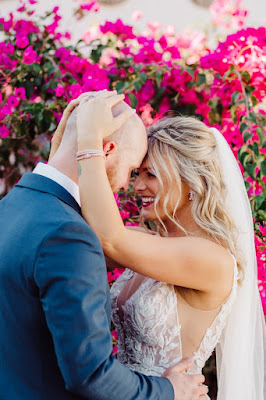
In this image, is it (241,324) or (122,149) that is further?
(241,324)

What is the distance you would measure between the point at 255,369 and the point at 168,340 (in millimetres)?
554

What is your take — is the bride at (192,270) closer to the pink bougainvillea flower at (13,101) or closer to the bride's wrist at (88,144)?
the bride's wrist at (88,144)

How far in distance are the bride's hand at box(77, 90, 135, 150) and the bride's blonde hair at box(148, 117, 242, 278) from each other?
0.46 metres

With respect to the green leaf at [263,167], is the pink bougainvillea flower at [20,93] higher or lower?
higher

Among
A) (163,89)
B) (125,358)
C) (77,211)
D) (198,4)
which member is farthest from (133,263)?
(198,4)

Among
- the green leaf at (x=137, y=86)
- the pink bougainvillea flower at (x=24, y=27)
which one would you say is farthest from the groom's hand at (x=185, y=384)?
the pink bougainvillea flower at (x=24, y=27)

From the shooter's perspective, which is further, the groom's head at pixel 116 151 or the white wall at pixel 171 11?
the white wall at pixel 171 11

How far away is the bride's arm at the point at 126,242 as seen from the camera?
1.79 meters

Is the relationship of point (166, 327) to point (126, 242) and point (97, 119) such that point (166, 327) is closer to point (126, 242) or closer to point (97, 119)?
point (126, 242)

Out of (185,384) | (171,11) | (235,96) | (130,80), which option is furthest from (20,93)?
(171,11)

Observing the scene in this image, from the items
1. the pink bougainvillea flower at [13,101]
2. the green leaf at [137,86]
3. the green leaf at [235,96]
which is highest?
the green leaf at [137,86]

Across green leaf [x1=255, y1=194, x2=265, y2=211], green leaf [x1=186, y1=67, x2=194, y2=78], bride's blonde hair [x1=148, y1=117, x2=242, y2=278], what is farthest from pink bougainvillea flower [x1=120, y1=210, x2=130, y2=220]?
green leaf [x1=186, y1=67, x2=194, y2=78]

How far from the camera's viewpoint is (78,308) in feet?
4.71

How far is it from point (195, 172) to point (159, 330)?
2.34ft
